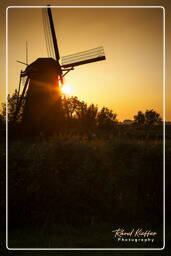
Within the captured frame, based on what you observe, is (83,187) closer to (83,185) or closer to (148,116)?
(83,185)

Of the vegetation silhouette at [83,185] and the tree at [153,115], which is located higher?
the tree at [153,115]

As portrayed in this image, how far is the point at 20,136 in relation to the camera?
1903cm

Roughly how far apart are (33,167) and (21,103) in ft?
43.8

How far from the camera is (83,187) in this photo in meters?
8.62

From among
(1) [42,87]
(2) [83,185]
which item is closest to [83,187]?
(2) [83,185]

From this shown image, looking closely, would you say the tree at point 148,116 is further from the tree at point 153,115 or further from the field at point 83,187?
the field at point 83,187

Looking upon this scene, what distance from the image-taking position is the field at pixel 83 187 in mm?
8461

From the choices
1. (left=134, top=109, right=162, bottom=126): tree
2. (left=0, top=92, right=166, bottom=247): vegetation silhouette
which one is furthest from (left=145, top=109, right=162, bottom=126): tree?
(left=0, top=92, right=166, bottom=247): vegetation silhouette

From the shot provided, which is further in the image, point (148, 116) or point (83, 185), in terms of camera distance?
point (148, 116)

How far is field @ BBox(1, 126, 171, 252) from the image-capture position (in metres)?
8.46

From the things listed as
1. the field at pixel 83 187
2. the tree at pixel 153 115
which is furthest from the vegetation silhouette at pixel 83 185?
the tree at pixel 153 115

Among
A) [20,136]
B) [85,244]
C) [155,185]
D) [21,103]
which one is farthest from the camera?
[21,103]

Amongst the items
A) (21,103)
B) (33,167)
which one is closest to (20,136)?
(21,103)

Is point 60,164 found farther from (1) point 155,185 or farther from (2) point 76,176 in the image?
(1) point 155,185
